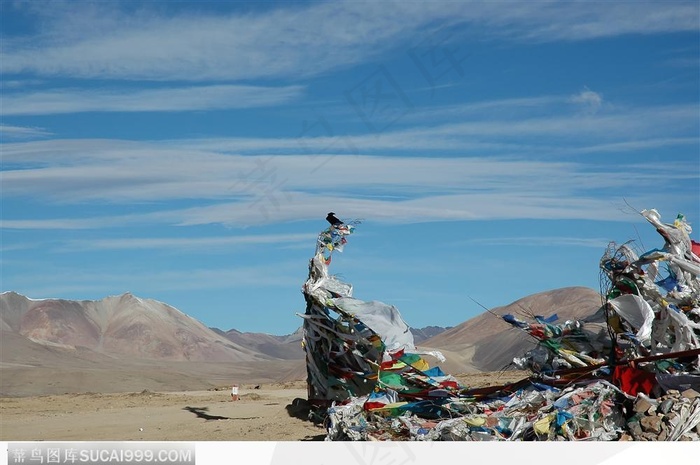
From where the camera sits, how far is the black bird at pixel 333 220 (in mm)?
18781

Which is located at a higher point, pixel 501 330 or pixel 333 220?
pixel 501 330

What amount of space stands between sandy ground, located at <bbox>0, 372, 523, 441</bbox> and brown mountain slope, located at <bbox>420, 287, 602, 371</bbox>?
2835 centimetres

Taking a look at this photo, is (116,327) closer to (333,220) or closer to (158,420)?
(158,420)

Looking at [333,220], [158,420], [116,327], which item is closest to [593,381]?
[333,220]

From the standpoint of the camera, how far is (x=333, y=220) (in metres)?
18.9

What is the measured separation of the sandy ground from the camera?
1778 cm

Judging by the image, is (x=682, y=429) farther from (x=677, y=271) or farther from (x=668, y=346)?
(x=677, y=271)

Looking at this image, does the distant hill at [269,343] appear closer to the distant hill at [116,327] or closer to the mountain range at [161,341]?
the mountain range at [161,341]

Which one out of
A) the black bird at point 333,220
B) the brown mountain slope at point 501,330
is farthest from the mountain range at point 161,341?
the black bird at point 333,220

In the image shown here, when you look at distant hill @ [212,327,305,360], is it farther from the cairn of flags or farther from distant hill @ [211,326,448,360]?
the cairn of flags

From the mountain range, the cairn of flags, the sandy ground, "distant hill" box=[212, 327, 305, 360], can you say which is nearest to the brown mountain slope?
the mountain range

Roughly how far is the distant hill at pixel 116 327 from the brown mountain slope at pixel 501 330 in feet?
93.2

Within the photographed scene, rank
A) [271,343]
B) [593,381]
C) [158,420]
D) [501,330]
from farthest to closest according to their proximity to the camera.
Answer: [271,343] → [501,330] → [158,420] → [593,381]

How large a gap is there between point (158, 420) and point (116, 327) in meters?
74.4
